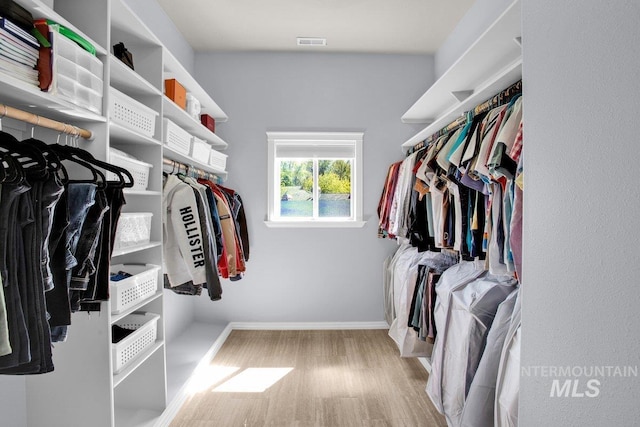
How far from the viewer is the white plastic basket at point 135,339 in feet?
5.21

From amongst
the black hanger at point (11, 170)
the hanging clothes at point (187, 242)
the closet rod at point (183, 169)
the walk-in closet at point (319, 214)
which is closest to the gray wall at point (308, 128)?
the walk-in closet at point (319, 214)

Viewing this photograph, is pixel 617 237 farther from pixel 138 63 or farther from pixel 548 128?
pixel 138 63

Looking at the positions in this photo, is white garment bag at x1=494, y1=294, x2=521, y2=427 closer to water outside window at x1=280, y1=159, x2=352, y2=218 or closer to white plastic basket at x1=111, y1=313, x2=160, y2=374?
white plastic basket at x1=111, y1=313, x2=160, y2=374

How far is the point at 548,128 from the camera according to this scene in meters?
0.83

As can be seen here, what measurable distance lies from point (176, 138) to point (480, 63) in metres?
1.95

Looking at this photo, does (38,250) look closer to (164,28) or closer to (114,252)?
(114,252)

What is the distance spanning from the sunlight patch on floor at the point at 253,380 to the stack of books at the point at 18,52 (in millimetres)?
2038

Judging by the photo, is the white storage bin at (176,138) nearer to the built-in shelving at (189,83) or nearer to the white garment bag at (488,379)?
the built-in shelving at (189,83)

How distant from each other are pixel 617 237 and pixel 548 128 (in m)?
0.33

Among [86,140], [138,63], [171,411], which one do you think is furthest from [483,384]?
[138,63]

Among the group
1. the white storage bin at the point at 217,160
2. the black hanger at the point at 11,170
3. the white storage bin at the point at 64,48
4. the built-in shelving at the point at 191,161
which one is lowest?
the black hanger at the point at 11,170

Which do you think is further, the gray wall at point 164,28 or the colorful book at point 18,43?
the gray wall at point 164,28

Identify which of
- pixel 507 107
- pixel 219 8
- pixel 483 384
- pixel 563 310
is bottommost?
pixel 483 384

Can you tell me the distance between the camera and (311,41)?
3.25 metres
